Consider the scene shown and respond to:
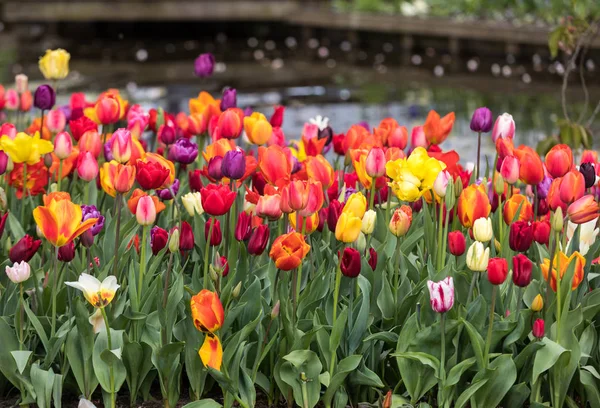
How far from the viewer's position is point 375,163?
9.76ft

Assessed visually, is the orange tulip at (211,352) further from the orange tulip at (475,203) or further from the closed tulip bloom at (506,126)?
the closed tulip bloom at (506,126)

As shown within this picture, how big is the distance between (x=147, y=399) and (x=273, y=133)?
111cm

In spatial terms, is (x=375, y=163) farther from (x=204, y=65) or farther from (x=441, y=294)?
(x=204, y=65)

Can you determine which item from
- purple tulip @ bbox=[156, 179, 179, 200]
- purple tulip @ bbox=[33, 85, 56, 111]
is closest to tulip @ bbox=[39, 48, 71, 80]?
purple tulip @ bbox=[33, 85, 56, 111]

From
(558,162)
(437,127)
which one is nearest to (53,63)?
(437,127)

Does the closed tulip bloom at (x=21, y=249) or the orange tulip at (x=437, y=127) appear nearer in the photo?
the closed tulip bloom at (x=21, y=249)

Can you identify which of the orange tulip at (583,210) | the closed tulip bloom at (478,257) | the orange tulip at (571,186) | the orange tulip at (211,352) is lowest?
the orange tulip at (211,352)

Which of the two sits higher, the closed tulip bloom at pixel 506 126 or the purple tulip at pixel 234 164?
the purple tulip at pixel 234 164

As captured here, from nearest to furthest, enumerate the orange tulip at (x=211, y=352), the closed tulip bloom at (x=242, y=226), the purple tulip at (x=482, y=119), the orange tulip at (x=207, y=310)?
the orange tulip at (x=207, y=310), the orange tulip at (x=211, y=352), the closed tulip bloom at (x=242, y=226), the purple tulip at (x=482, y=119)

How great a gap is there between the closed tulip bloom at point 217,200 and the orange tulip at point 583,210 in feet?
2.75

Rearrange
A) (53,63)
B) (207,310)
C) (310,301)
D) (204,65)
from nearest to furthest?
(207,310) → (310,301) → (53,63) → (204,65)

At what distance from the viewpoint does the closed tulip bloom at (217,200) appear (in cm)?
264

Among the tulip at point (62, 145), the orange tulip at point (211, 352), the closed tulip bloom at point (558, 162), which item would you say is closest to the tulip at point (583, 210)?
the closed tulip bloom at point (558, 162)

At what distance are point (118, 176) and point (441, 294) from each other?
34.6 inches
